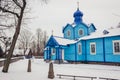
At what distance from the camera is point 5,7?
18953mm

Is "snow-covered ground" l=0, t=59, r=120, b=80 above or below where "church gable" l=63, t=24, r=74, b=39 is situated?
below

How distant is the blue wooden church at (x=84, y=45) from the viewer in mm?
27312

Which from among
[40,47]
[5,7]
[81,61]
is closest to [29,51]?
[40,47]

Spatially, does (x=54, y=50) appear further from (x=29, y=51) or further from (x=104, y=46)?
(x=29, y=51)

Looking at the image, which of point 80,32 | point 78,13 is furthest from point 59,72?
point 78,13

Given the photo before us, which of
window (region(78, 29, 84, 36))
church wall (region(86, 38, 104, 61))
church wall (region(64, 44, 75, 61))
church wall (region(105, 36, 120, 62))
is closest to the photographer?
church wall (region(105, 36, 120, 62))

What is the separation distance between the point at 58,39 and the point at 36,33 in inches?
1757

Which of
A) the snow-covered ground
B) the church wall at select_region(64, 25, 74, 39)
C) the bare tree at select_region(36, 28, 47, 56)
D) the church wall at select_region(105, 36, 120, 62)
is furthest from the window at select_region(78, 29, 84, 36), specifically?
the bare tree at select_region(36, 28, 47, 56)

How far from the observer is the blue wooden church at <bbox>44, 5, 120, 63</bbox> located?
2731 cm

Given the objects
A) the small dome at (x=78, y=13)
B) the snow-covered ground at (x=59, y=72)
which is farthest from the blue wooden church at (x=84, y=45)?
the snow-covered ground at (x=59, y=72)

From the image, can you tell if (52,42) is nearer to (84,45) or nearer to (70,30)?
(70,30)

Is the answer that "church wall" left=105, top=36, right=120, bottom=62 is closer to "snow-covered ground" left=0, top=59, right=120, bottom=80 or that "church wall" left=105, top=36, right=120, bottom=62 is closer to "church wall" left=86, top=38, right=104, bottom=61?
"church wall" left=86, top=38, right=104, bottom=61

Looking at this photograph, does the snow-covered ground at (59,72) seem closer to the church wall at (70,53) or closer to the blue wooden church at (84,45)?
the blue wooden church at (84,45)

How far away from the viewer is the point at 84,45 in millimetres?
32031
